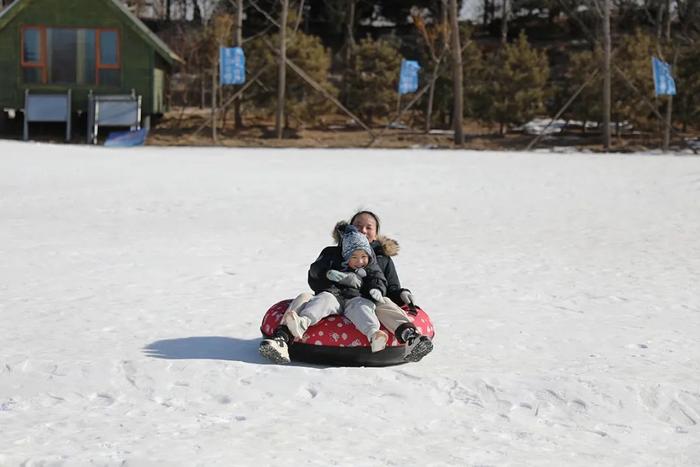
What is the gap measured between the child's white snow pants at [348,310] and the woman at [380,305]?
8 cm

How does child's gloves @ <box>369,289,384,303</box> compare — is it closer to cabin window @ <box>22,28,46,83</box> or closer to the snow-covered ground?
the snow-covered ground

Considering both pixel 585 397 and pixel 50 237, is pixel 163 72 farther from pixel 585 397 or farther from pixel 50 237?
pixel 585 397

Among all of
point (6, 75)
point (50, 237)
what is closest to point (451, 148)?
point (6, 75)

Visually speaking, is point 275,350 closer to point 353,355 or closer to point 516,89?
point 353,355

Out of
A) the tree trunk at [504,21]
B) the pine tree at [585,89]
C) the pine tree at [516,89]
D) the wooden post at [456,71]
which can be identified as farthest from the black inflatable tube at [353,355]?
the tree trunk at [504,21]

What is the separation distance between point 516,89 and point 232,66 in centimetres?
997

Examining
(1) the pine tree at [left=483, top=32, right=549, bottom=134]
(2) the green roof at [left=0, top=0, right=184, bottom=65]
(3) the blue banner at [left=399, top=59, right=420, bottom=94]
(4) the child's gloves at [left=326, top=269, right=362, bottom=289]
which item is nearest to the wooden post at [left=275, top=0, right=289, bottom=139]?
(3) the blue banner at [left=399, top=59, right=420, bottom=94]

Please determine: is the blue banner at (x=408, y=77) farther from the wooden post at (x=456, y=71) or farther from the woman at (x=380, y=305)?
the woman at (x=380, y=305)

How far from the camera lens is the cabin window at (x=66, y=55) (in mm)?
28688

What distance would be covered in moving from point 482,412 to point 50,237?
7.91 metres

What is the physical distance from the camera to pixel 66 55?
28.6m

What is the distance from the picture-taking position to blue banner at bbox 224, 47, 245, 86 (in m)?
25.8

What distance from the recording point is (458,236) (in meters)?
12.5

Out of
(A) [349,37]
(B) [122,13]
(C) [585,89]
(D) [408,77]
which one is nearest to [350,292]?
(D) [408,77]
